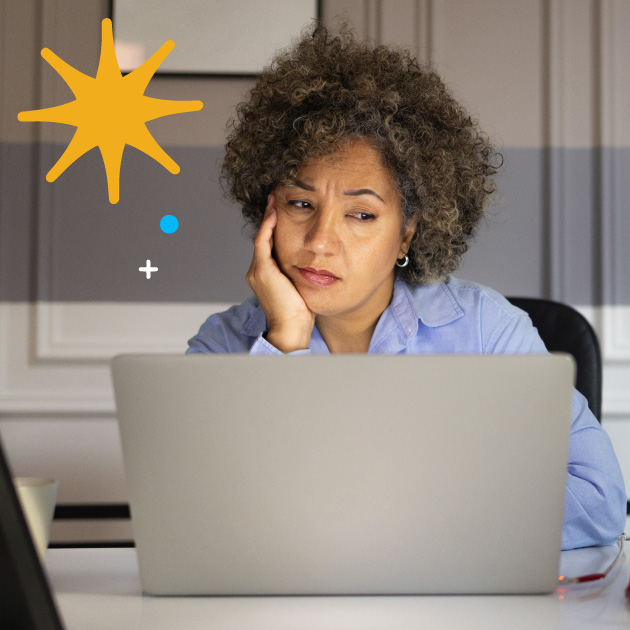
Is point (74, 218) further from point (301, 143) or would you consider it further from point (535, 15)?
point (535, 15)

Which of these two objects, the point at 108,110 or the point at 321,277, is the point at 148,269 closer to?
the point at 108,110

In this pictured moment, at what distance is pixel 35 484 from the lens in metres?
0.72

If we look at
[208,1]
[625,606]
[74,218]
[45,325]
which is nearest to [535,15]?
[208,1]

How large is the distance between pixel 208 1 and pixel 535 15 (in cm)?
101

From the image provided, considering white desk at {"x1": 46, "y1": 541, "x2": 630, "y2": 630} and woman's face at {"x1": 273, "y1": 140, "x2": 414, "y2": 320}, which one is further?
woman's face at {"x1": 273, "y1": 140, "x2": 414, "y2": 320}

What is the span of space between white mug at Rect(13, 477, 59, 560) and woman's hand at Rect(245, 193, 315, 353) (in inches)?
27.1

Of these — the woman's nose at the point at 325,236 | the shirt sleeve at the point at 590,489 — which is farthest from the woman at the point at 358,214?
the shirt sleeve at the point at 590,489

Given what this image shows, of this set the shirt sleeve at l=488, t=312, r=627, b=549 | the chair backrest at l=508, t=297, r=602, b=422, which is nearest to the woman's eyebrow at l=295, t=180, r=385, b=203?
the chair backrest at l=508, t=297, r=602, b=422

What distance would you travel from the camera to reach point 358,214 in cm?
144

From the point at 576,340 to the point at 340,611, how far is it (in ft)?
3.29

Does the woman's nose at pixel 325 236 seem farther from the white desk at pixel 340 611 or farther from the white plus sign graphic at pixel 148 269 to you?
the white plus sign graphic at pixel 148 269

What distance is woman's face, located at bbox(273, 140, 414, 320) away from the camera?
1411 millimetres

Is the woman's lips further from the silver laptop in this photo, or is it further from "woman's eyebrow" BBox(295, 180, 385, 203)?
the silver laptop

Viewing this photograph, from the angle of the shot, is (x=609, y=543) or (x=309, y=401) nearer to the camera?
(x=309, y=401)
